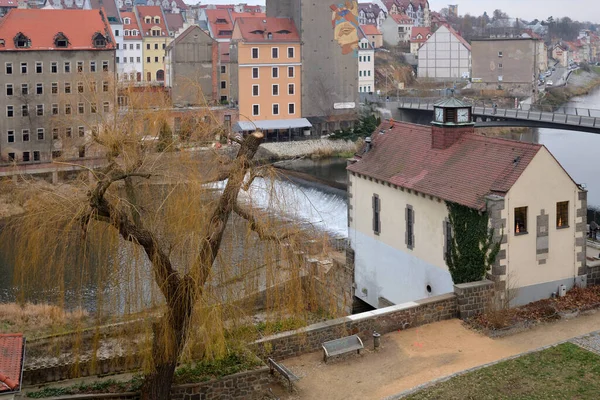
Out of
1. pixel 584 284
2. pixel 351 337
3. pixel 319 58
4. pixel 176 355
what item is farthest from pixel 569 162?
pixel 176 355

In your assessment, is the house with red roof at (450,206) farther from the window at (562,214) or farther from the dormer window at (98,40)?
the dormer window at (98,40)

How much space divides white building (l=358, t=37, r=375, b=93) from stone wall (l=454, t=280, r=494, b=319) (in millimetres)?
74495

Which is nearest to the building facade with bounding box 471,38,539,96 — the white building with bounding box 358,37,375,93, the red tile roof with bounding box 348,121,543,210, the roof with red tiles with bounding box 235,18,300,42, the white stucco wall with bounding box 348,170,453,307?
the white building with bounding box 358,37,375,93

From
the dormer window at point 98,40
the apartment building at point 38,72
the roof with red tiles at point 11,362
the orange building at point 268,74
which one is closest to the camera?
the roof with red tiles at point 11,362

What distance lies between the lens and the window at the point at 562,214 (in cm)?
1930

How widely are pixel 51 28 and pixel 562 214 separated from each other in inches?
1749

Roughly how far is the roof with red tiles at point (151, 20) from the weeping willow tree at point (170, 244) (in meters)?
71.4

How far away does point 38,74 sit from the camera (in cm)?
5353

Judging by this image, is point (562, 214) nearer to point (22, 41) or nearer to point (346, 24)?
point (22, 41)

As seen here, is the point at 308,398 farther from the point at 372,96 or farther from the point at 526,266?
the point at 372,96

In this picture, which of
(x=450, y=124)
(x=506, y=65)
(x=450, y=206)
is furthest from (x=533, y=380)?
(x=506, y=65)

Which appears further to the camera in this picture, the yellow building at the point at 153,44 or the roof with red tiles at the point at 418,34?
the roof with red tiles at the point at 418,34

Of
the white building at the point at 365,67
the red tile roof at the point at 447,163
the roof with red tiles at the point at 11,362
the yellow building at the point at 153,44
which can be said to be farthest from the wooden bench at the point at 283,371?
the white building at the point at 365,67

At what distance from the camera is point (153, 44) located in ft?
277
